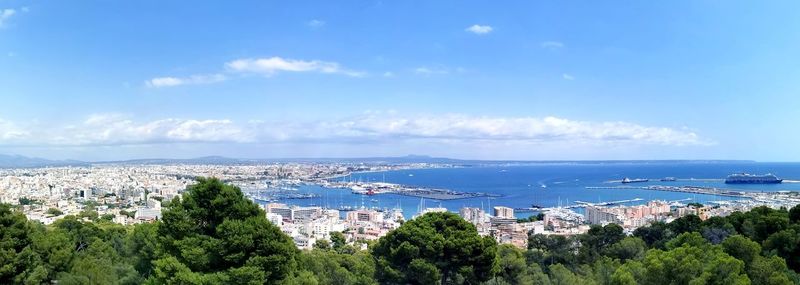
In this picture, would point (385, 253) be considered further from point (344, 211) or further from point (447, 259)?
point (344, 211)

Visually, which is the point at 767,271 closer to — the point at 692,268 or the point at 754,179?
the point at 692,268

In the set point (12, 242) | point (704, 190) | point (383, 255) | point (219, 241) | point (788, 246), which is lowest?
point (704, 190)

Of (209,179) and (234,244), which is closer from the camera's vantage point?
(234,244)

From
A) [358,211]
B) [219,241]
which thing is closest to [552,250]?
[219,241]

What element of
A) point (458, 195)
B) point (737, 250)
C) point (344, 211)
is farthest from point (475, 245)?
point (458, 195)

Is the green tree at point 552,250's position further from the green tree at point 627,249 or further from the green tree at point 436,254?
the green tree at point 436,254

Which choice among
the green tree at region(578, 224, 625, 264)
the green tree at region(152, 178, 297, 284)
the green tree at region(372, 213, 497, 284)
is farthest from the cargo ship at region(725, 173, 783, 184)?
the green tree at region(152, 178, 297, 284)
